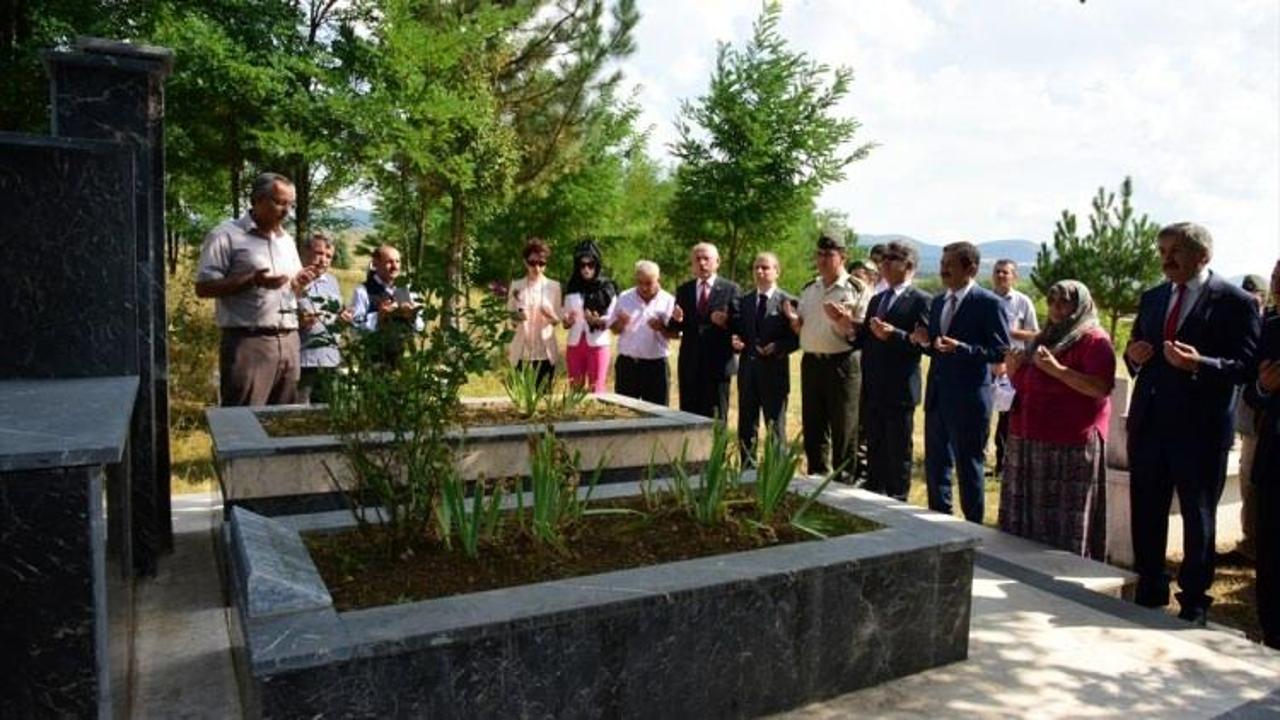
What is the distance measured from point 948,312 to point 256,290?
428 centimetres

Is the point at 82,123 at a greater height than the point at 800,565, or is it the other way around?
the point at 82,123

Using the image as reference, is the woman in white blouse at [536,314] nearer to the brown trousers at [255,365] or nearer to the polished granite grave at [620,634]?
the brown trousers at [255,365]

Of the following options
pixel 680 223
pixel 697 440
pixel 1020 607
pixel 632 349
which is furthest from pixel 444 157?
pixel 1020 607

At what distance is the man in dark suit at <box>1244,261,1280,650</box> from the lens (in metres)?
3.84

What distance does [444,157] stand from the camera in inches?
465

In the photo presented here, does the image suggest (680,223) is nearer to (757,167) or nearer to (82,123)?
(757,167)

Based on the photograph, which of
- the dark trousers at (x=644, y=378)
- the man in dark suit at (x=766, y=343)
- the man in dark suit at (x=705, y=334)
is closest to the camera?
the man in dark suit at (x=766, y=343)

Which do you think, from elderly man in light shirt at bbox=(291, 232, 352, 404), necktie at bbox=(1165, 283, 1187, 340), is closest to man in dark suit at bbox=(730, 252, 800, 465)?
necktie at bbox=(1165, 283, 1187, 340)

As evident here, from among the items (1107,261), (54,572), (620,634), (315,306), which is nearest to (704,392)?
(315,306)

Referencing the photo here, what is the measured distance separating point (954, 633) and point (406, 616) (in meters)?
2.07

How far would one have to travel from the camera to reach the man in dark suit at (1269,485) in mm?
3844

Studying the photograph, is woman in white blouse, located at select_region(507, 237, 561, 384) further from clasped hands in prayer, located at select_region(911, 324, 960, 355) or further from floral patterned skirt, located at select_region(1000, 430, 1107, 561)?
floral patterned skirt, located at select_region(1000, 430, 1107, 561)

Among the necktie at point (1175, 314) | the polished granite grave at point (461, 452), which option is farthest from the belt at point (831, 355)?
the necktie at point (1175, 314)

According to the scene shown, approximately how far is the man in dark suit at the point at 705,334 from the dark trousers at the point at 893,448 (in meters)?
1.44
